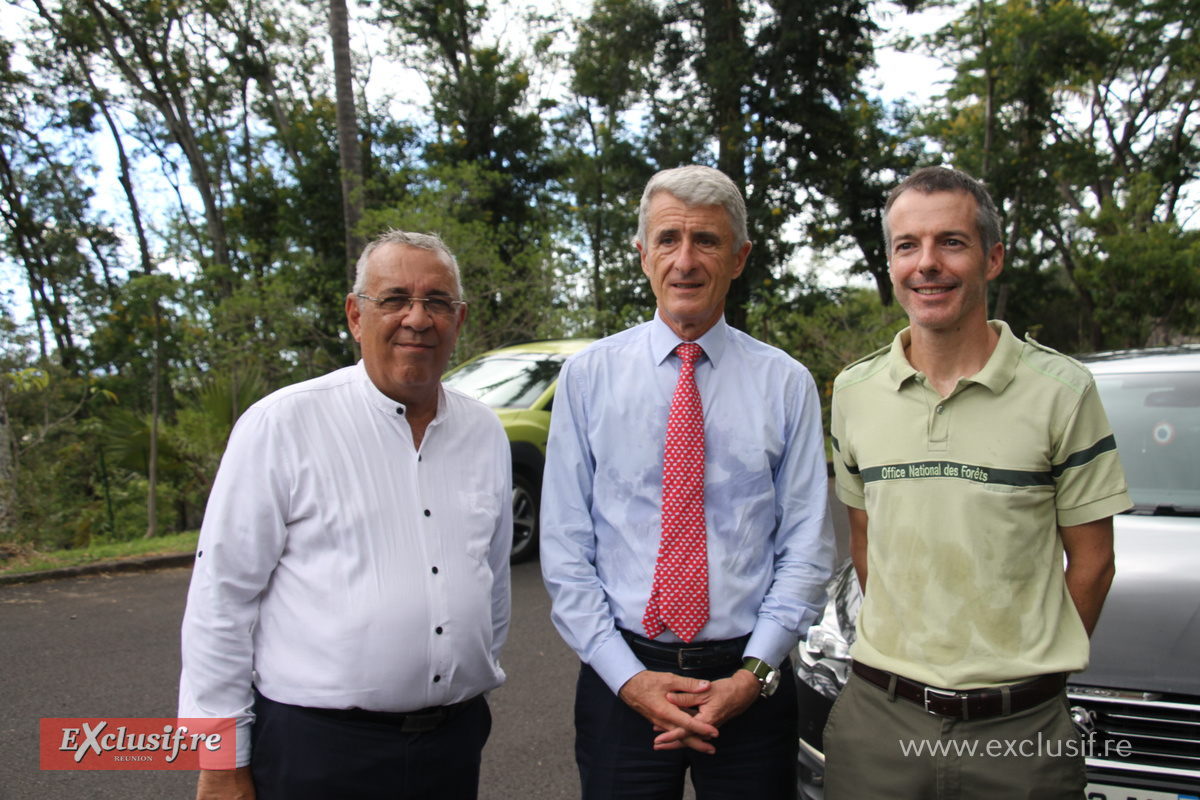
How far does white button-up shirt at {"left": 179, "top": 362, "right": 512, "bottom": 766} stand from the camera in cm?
205

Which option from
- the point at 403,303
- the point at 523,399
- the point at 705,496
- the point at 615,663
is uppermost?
the point at 403,303

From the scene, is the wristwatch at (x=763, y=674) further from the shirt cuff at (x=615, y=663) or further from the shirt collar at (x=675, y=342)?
the shirt collar at (x=675, y=342)

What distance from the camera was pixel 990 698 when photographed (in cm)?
190

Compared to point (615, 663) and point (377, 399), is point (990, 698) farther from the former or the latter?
Answer: point (377, 399)

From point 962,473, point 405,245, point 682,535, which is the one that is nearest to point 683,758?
point 682,535

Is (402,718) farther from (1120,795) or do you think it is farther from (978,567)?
(1120,795)

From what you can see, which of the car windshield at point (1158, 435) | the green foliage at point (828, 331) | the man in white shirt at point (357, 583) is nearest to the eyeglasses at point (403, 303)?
the man in white shirt at point (357, 583)

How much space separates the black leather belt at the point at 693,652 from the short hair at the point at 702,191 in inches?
40.4

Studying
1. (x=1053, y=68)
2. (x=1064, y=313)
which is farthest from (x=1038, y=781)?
(x=1064, y=313)

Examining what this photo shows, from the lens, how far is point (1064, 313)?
116 feet

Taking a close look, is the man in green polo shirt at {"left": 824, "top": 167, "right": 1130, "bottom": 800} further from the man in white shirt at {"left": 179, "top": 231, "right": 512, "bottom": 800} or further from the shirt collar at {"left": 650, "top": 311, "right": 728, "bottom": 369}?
the man in white shirt at {"left": 179, "top": 231, "right": 512, "bottom": 800}

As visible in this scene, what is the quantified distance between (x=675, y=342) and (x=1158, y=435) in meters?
2.40

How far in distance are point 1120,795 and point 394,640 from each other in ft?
6.54

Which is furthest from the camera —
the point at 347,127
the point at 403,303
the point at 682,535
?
the point at 347,127
